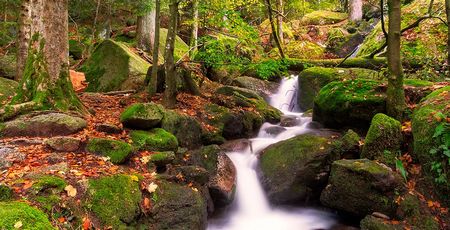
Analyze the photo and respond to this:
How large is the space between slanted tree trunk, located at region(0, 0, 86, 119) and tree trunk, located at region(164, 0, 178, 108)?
8.20 ft

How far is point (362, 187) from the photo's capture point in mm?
5492

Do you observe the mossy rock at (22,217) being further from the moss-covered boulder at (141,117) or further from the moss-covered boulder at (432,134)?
the moss-covered boulder at (432,134)

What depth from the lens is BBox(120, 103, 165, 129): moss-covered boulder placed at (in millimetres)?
6746

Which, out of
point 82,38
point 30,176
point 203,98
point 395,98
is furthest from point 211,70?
point 30,176

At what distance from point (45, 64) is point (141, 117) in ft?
7.37

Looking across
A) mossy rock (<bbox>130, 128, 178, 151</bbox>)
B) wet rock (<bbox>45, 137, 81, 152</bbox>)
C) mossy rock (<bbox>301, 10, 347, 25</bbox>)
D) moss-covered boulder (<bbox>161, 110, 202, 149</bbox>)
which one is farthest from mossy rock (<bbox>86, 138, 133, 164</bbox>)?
mossy rock (<bbox>301, 10, 347, 25</bbox>)

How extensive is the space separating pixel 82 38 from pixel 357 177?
16279 millimetres

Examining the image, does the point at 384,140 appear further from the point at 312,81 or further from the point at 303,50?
the point at 303,50

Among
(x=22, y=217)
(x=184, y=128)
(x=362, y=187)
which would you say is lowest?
(x=362, y=187)

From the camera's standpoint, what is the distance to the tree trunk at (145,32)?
46.1 feet

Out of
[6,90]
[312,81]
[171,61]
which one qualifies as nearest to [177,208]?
[171,61]

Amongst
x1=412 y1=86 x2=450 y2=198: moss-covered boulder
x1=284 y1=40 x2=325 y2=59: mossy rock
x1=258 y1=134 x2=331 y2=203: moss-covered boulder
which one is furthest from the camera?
x1=284 y1=40 x2=325 y2=59: mossy rock

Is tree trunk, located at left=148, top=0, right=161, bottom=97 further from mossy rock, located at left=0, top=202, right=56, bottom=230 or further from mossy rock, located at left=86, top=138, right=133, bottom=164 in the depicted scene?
mossy rock, located at left=0, top=202, right=56, bottom=230

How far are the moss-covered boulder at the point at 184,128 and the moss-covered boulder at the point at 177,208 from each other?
234 cm
